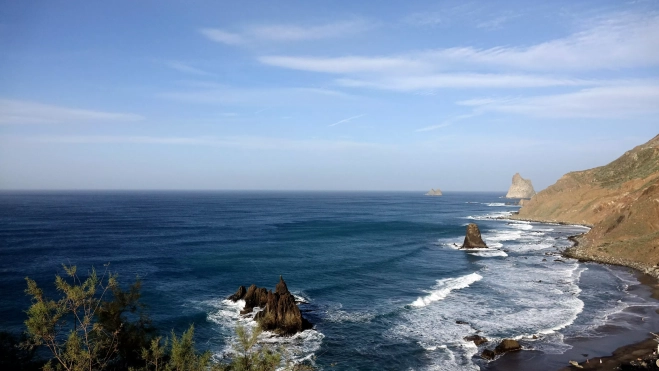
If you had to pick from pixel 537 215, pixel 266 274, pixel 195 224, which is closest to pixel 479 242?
pixel 266 274

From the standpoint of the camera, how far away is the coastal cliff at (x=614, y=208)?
63469 mm

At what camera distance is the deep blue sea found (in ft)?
111

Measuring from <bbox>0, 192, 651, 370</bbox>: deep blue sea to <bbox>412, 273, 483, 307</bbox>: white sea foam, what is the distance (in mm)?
215

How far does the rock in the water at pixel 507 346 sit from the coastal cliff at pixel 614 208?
117ft

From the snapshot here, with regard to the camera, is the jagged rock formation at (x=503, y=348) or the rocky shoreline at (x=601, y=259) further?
the rocky shoreline at (x=601, y=259)

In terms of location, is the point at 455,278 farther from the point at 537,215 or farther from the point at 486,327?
the point at 537,215

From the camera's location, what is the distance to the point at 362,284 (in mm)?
51812

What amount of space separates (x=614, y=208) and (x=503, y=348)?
82639 mm

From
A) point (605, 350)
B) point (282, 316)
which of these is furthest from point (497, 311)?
point (282, 316)

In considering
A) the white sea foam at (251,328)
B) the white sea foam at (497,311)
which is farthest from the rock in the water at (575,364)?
the white sea foam at (251,328)

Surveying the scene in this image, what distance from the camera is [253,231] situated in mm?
104188

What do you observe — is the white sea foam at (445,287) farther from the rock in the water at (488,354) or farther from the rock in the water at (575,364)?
the rock in the water at (575,364)

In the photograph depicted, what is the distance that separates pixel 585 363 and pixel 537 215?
11885 centimetres

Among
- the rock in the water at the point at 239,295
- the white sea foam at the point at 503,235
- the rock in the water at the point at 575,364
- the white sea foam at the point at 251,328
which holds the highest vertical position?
the white sea foam at the point at 503,235
